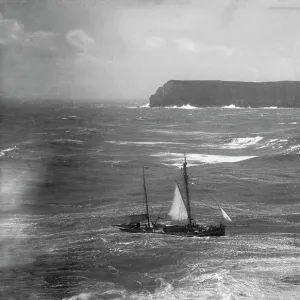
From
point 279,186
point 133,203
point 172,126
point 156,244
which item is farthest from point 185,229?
point 172,126

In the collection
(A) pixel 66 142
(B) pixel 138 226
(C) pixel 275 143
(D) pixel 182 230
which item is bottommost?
(D) pixel 182 230

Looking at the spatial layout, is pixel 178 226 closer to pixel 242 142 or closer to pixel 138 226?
pixel 138 226

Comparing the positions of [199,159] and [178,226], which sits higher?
[199,159]

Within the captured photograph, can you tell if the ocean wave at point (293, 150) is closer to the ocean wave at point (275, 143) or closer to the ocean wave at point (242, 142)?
the ocean wave at point (275, 143)

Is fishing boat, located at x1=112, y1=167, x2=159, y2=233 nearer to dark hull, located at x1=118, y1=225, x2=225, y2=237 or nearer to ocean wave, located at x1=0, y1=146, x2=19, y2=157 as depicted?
dark hull, located at x1=118, y1=225, x2=225, y2=237

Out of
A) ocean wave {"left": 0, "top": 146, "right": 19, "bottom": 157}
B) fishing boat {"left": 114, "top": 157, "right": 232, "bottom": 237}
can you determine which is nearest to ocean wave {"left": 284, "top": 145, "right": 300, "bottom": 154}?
ocean wave {"left": 0, "top": 146, "right": 19, "bottom": 157}

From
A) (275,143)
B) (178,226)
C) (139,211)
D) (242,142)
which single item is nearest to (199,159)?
(275,143)

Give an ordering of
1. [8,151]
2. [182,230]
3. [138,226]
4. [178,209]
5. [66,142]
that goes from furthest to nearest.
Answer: [66,142] → [8,151] → [178,209] → [138,226] → [182,230]

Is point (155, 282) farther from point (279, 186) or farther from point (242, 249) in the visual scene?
point (279, 186)
